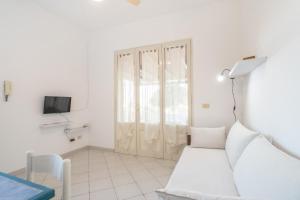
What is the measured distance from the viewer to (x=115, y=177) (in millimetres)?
2529

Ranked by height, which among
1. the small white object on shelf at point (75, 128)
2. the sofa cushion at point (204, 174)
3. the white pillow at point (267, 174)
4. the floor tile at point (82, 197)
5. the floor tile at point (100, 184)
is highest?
the white pillow at point (267, 174)

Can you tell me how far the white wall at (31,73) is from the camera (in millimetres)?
2486

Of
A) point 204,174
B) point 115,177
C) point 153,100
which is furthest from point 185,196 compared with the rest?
point 153,100

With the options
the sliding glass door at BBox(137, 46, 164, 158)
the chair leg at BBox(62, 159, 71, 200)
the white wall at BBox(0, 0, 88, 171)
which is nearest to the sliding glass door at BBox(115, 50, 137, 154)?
the sliding glass door at BBox(137, 46, 164, 158)

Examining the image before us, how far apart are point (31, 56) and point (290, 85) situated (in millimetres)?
3624

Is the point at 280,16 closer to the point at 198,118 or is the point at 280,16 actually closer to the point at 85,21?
the point at 198,118

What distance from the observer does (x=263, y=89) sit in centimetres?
185

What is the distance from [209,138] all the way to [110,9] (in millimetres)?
2965

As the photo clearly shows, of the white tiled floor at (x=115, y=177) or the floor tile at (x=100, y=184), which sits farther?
the floor tile at (x=100, y=184)

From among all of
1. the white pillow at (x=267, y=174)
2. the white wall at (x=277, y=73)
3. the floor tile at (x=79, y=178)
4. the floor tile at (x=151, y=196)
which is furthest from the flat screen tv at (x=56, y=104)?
the white wall at (x=277, y=73)

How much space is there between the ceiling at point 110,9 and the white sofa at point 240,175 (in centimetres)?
255

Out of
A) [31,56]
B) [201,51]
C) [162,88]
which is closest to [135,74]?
[162,88]

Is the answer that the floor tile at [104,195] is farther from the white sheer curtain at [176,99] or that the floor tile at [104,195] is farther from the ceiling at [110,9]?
the ceiling at [110,9]

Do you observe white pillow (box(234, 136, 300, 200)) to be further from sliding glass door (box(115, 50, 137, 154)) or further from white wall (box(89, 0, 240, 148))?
sliding glass door (box(115, 50, 137, 154))
